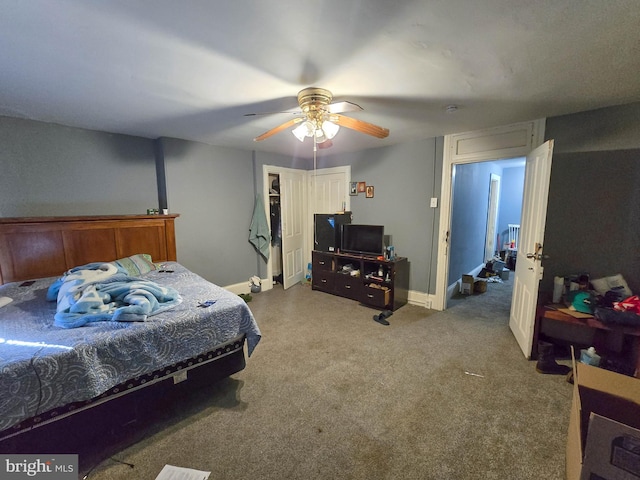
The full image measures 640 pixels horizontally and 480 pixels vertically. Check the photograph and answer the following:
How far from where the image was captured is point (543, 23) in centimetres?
123

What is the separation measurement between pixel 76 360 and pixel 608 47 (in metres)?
3.21

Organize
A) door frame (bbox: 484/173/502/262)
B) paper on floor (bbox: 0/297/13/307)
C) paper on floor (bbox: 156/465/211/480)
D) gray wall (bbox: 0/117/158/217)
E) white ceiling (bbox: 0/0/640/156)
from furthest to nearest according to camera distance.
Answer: door frame (bbox: 484/173/502/262) → gray wall (bbox: 0/117/158/217) → paper on floor (bbox: 0/297/13/307) → paper on floor (bbox: 156/465/211/480) → white ceiling (bbox: 0/0/640/156)

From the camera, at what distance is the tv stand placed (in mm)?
3455

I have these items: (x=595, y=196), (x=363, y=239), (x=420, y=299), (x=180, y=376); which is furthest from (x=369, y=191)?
(x=180, y=376)

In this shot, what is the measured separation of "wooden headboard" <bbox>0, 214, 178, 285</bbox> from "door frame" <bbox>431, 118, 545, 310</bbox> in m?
3.47

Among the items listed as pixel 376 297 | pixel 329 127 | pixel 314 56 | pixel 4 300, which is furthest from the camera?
pixel 376 297

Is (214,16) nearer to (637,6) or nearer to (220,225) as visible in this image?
(637,6)

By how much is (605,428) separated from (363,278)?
9.19 ft

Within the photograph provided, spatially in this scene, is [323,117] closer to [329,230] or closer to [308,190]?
[329,230]

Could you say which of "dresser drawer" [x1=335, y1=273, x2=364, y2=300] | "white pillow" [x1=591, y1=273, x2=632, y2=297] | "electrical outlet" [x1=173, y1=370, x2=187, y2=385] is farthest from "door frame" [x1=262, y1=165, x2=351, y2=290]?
"white pillow" [x1=591, y1=273, x2=632, y2=297]

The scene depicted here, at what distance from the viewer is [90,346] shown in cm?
138

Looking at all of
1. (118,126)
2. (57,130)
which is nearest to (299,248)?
(118,126)

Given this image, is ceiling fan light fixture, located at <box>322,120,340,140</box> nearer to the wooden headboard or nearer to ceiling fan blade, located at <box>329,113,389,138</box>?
ceiling fan blade, located at <box>329,113,389,138</box>

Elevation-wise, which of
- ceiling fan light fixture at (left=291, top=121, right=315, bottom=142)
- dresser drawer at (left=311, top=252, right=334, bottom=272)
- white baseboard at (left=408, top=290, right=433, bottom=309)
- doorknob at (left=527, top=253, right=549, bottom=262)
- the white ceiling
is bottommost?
white baseboard at (left=408, top=290, right=433, bottom=309)
